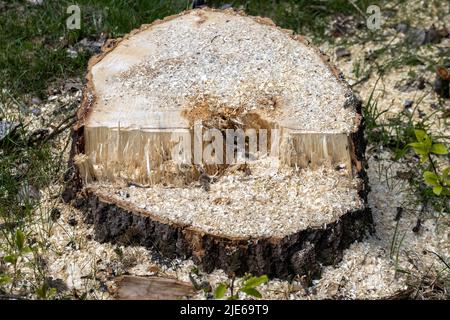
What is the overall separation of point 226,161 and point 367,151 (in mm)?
1125

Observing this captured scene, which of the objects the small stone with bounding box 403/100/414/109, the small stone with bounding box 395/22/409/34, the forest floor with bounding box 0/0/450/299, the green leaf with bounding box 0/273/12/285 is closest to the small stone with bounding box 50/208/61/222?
the forest floor with bounding box 0/0/450/299

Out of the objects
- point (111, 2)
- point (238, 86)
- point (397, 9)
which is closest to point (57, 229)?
point (238, 86)

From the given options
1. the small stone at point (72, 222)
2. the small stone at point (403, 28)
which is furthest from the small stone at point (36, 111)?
the small stone at point (403, 28)

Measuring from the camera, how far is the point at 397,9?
5.24 metres

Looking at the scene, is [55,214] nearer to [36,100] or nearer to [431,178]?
[36,100]

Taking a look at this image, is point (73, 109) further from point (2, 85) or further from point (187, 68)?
point (187, 68)

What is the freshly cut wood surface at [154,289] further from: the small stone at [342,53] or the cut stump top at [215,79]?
the small stone at [342,53]

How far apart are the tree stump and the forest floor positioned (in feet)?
0.41

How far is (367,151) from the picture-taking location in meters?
4.02

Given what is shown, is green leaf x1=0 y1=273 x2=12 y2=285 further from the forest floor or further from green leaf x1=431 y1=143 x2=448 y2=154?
green leaf x1=431 y1=143 x2=448 y2=154

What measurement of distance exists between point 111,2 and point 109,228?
7.04ft

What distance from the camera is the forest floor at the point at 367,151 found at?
3082mm

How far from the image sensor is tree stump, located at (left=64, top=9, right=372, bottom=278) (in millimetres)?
2994
